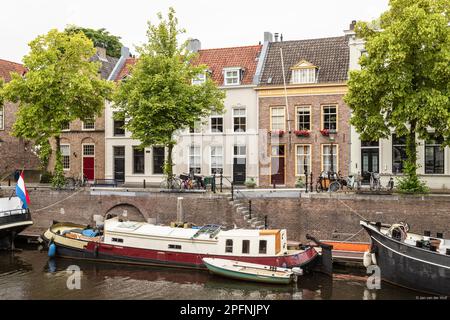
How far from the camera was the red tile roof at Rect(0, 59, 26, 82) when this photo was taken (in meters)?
41.9

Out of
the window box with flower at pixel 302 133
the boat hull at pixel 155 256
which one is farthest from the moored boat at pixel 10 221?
the window box with flower at pixel 302 133

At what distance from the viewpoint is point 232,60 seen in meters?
35.9

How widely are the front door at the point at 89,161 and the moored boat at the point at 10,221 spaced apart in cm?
1032

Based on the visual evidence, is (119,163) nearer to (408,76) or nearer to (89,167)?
(89,167)

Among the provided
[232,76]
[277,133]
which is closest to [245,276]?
[277,133]

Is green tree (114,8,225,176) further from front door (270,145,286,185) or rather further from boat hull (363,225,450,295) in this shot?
boat hull (363,225,450,295)

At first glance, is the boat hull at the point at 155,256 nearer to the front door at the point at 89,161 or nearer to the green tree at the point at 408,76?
the green tree at the point at 408,76

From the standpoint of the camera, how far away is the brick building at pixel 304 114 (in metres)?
31.5

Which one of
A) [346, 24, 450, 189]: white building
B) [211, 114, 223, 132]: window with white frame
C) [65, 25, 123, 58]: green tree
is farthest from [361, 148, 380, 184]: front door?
[65, 25, 123, 58]: green tree

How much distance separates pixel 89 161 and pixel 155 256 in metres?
17.5

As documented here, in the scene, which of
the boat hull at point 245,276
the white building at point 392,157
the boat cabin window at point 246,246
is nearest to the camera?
the boat hull at point 245,276

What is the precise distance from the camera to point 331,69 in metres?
32.3
